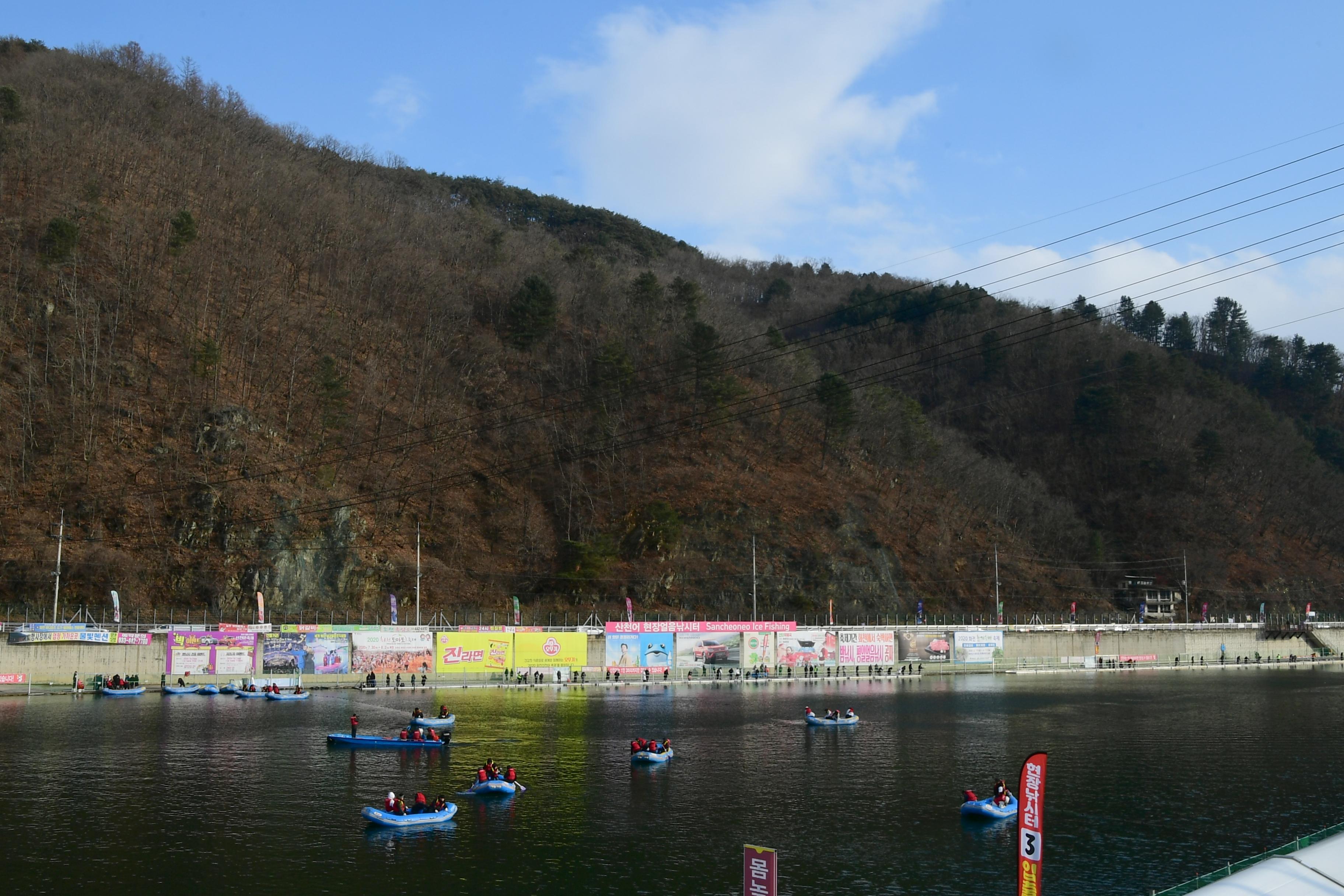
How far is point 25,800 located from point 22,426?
6798cm

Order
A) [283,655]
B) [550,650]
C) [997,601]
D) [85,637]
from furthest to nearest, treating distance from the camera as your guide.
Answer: [997,601], [550,650], [283,655], [85,637]

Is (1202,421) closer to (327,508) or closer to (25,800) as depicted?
(327,508)

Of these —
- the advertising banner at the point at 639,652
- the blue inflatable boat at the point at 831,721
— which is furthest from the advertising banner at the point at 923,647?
the blue inflatable boat at the point at 831,721

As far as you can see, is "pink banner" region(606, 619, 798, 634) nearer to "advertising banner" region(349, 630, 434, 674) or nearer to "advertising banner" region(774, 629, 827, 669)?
"advertising banner" region(774, 629, 827, 669)

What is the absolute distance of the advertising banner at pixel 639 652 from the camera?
98.4 m

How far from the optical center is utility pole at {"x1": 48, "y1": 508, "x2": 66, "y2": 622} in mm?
78562

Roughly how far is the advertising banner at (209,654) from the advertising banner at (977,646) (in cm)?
7367

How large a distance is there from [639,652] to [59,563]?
4949 cm

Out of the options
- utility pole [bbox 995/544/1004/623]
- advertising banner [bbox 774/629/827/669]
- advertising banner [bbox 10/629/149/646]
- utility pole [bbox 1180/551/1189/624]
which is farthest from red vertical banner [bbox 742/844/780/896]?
utility pole [bbox 1180/551/1189/624]

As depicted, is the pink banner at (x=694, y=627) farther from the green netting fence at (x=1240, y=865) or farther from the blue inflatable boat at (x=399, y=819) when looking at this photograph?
the green netting fence at (x=1240, y=865)

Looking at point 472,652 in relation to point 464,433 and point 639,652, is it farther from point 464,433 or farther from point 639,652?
point 464,433

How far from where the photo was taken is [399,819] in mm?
39406

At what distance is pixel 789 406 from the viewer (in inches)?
5846

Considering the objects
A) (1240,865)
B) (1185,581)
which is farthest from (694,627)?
(1185,581)
